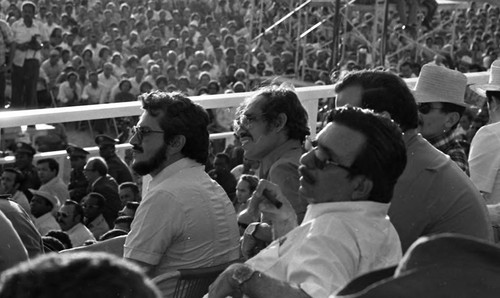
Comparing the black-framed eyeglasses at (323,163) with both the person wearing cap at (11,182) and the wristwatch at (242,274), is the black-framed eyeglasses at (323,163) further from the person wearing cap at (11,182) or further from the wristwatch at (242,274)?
the person wearing cap at (11,182)

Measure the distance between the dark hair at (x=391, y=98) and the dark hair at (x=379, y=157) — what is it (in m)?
0.67

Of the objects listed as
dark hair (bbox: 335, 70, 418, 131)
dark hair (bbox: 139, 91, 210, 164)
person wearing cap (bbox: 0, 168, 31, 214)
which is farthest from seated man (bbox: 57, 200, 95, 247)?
dark hair (bbox: 335, 70, 418, 131)

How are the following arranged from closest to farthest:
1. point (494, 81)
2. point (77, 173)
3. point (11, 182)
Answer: point (494, 81)
point (11, 182)
point (77, 173)

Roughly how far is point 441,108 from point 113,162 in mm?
6483

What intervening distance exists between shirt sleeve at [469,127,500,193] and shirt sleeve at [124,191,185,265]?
4.17 ft

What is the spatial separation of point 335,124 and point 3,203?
1575 millimetres

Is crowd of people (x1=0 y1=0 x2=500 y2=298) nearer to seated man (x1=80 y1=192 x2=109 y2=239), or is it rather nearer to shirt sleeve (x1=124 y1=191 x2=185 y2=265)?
shirt sleeve (x1=124 y1=191 x2=185 y2=265)

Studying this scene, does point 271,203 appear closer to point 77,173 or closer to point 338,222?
point 338,222

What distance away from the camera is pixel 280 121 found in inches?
169

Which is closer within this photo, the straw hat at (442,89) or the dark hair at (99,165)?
the straw hat at (442,89)

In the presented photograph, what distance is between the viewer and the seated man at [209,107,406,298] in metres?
2.78

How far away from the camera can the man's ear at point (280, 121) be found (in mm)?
4282

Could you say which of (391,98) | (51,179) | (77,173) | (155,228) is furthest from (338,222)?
(77,173)

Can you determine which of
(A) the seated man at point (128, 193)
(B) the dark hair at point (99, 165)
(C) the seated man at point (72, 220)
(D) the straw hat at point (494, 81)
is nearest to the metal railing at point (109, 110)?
(D) the straw hat at point (494, 81)
